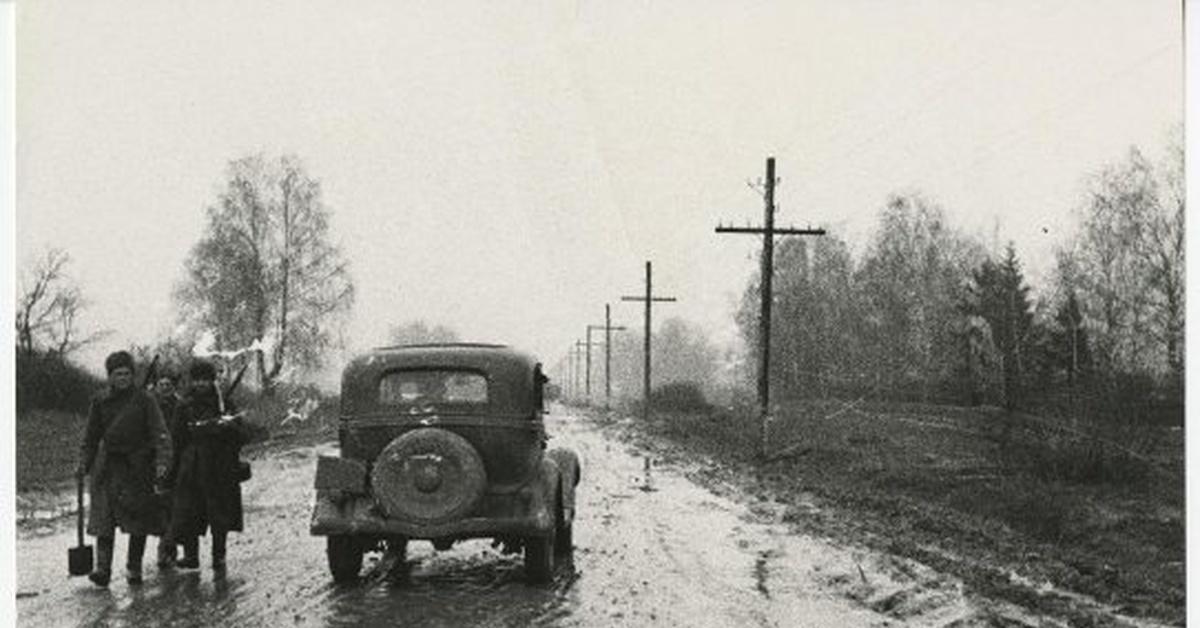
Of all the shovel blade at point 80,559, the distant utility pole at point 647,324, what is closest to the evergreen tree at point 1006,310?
the distant utility pole at point 647,324

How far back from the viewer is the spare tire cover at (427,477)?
7859 millimetres

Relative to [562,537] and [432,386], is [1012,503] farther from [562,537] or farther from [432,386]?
[432,386]

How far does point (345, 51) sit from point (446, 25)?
701mm

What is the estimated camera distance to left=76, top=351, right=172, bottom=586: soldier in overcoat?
26.3 feet

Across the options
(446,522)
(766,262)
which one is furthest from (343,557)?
(766,262)

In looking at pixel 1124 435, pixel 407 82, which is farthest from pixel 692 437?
pixel 407 82

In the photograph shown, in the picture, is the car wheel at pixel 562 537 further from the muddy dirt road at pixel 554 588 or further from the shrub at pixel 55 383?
the shrub at pixel 55 383

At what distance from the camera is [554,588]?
8055 mm

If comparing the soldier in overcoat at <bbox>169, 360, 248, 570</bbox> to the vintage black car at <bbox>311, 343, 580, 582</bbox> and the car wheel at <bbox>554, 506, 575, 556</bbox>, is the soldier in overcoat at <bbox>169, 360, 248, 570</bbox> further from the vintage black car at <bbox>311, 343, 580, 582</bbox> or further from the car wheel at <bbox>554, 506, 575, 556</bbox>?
the car wheel at <bbox>554, 506, 575, 556</bbox>

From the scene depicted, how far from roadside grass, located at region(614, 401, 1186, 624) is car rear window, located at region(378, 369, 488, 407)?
3672mm

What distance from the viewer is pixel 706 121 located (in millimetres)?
9273

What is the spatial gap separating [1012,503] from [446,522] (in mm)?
6905

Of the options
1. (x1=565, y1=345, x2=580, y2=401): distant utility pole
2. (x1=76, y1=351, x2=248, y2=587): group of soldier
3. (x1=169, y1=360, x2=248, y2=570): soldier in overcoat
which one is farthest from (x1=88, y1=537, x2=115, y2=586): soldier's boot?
(x1=565, y1=345, x2=580, y2=401): distant utility pole
